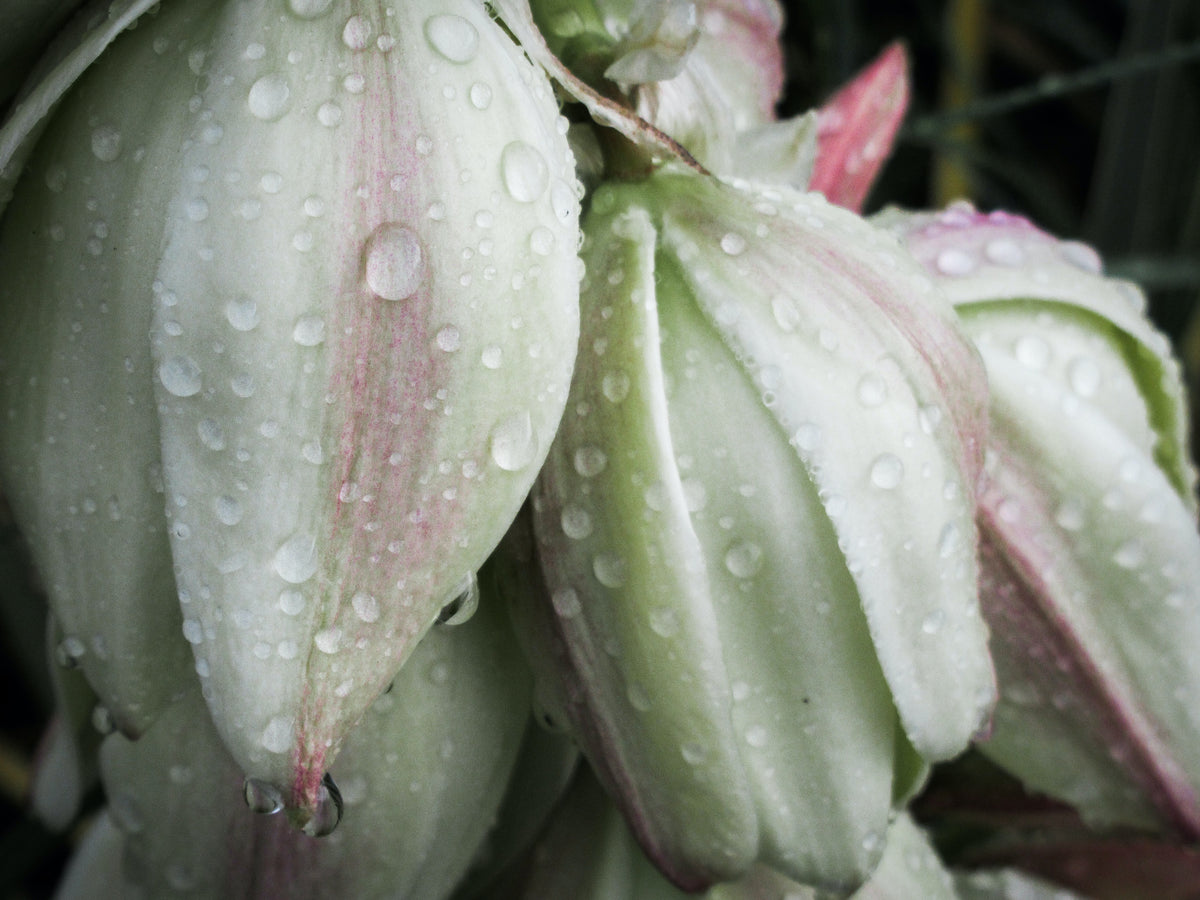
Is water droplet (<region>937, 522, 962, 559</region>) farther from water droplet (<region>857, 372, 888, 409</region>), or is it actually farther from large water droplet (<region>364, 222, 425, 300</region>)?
large water droplet (<region>364, 222, 425, 300</region>)

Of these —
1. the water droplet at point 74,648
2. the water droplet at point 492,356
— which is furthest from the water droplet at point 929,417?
the water droplet at point 74,648

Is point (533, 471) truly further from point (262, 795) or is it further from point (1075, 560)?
point (1075, 560)

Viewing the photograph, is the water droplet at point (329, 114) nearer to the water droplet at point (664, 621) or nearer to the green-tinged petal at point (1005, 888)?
the water droplet at point (664, 621)

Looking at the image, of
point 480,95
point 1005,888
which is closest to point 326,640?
point 480,95

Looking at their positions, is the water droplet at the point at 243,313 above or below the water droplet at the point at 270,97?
below

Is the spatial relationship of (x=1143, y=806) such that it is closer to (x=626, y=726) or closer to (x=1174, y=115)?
(x=626, y=726)

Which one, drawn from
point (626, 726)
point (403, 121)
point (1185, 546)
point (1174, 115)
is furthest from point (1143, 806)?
point (1174, 115)

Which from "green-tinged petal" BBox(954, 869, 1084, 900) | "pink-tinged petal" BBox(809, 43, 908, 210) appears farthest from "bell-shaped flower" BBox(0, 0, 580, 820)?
"green-tinged petal" BBox(954, 869, 1084, 900)
